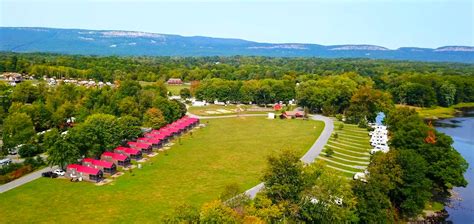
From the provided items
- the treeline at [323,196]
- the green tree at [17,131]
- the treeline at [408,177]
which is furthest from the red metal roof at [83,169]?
the treeline at [408,177]

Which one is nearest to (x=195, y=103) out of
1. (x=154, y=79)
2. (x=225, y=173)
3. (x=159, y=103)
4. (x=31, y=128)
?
(x=159, y=103)

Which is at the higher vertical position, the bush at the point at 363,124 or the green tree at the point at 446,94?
the green tree at the point at 446,94

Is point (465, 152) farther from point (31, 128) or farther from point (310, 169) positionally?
point (31, 128)

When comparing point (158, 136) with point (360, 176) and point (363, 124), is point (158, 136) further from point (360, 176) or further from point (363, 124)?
point (363, 124)

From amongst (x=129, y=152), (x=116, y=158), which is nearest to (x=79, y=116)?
(x=129, y=152)

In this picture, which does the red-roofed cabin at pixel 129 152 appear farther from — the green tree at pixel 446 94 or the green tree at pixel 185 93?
the green tree at pixel 446 94
